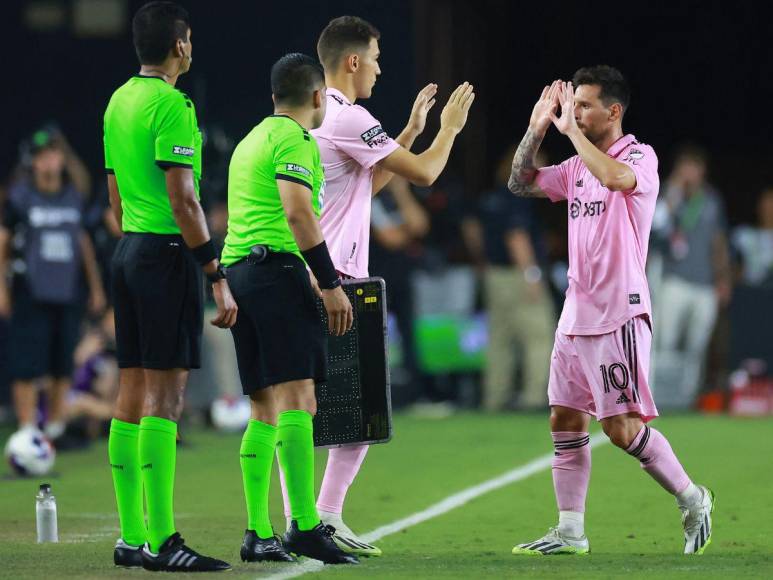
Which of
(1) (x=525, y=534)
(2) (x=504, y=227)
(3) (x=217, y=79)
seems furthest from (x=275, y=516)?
(3) (x=217, y=79)

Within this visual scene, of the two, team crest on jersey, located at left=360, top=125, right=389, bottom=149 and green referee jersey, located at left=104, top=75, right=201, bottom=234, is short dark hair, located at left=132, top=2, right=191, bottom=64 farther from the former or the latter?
team crest on jersey, located at left=360, top=125, right=389, bottom=149

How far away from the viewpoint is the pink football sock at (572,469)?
302 inches

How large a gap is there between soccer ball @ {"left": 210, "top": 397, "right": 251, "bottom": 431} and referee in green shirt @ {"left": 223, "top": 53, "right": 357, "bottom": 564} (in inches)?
306

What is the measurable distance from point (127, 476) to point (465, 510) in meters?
2.82

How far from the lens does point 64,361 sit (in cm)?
1264

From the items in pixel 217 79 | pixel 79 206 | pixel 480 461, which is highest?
pixel 217 79

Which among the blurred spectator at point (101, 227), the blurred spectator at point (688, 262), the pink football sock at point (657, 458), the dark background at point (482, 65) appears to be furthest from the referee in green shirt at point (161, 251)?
the blurred spectator at point (688, 262)

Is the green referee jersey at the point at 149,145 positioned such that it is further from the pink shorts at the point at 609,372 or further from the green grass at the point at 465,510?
the pink shorts at the point at 609,372

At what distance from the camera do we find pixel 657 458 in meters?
7.54

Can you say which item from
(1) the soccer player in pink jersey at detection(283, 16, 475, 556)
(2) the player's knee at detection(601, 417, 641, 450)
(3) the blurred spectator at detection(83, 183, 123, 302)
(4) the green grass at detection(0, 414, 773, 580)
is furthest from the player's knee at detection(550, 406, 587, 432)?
(3) the blurred spectator at detection(83, 183, 123, 302)

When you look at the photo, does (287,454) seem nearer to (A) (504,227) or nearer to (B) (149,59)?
(B) (149,59)

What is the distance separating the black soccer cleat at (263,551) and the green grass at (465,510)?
0.07 metres

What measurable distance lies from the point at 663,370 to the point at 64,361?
658 cm

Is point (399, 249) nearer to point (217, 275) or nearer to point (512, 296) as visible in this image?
point (512, 296)
